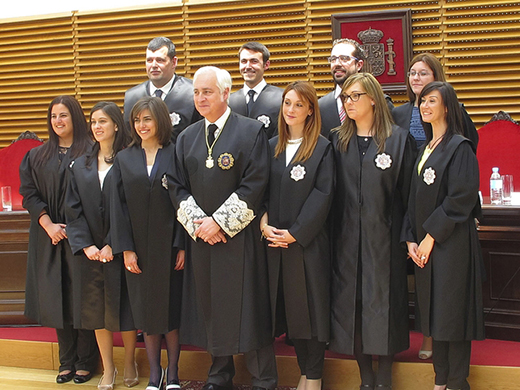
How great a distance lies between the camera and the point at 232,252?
298 centimetres

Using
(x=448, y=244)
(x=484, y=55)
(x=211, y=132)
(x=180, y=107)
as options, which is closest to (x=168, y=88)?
(x=180, y=107)

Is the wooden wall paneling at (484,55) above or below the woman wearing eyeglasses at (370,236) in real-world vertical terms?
above

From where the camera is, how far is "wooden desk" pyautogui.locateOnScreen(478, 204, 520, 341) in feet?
11.2

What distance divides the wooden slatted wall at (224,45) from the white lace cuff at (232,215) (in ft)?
9.83

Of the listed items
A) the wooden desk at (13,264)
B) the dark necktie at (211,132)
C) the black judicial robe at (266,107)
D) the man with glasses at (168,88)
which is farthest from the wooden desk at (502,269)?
the wooden desk at (13,264)

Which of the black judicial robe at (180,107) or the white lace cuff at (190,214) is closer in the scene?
the white lace cuff at (190,214)

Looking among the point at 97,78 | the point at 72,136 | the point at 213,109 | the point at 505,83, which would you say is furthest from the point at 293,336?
the point at 97,78

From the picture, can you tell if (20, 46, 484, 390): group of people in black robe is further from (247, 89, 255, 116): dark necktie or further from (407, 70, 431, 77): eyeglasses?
(247, 89, 255, 116): dark necktie

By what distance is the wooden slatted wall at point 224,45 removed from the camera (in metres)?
5.20

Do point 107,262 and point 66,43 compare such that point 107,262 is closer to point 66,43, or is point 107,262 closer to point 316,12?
point 316,12

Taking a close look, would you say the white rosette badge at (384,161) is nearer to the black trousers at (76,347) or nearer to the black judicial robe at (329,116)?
the black judicial robe at (329,116)

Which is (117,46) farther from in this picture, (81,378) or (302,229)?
(302,229)

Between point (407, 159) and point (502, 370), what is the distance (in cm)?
115

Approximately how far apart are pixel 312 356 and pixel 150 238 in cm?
102
